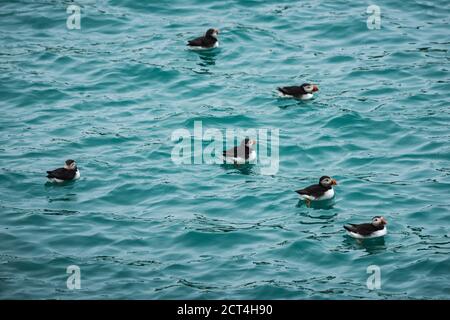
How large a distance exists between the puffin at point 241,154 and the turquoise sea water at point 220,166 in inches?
13.1

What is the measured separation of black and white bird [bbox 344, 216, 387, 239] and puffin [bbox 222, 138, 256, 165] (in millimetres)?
4185

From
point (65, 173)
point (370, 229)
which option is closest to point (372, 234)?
point (370, 229)

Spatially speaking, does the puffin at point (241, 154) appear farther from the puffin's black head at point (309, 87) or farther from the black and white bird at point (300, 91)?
the puffin's black head at point (309, 87)

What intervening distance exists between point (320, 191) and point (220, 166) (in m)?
3.32

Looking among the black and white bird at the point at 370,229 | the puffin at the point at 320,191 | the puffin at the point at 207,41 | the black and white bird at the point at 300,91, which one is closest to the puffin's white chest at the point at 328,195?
the puffin at the point at 320,191

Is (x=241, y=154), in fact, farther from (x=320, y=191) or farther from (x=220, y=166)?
(x=320, y=191)

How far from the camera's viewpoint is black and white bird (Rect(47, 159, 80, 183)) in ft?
69.1

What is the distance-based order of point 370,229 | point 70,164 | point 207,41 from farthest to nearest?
1. point 207,41
2. point 70,164
3. point 370,229

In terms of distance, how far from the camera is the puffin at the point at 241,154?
2212 cm

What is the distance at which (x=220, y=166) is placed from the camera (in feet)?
74.2

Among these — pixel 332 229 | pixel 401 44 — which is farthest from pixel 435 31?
pixel 332 229

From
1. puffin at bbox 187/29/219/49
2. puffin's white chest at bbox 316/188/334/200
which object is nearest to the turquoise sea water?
puffin's white chest at bbox 316/188/334/200
